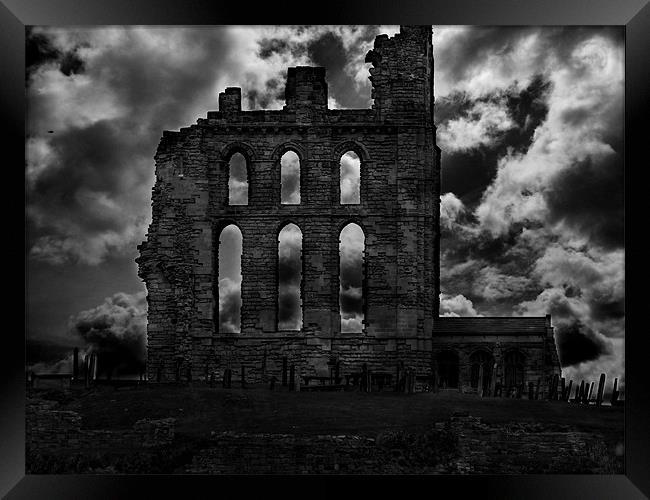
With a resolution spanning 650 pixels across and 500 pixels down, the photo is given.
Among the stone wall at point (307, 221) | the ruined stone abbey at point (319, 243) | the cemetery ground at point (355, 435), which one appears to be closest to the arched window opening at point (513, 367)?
the ruined stone abbey at point (319, 243)

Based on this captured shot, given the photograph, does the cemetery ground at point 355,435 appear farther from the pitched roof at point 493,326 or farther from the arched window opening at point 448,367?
the pitched roof at point 493,326

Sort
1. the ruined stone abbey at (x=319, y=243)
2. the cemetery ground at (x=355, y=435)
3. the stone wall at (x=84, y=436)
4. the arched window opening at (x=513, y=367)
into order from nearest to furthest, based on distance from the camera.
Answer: the cemetery ground at (x=355, y=435) < the stone wall at (x=84, y=436) < the ruined stone abbey at (x=319, y=243) < the arched window opening at (x=513, y=367)

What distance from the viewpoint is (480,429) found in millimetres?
31281

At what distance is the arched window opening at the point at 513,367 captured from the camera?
123 ft

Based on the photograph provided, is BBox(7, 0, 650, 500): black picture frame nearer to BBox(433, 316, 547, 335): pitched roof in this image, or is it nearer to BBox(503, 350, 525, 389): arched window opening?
BBox(503, 350, 525, 389): arched window opening

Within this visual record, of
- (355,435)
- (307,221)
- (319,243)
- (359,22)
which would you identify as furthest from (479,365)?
(359,22)

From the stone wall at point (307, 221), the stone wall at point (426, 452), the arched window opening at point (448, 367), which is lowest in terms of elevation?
the stone wall at point (426, 452)

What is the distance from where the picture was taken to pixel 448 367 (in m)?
38.0

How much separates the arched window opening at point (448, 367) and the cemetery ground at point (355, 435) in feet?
17.7

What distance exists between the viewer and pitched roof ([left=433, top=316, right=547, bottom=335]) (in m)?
37.9

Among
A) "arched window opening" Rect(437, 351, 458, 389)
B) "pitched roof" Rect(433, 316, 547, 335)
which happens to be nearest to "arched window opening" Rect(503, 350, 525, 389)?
"pitched roof" Rect(433, 316, 547, 335)

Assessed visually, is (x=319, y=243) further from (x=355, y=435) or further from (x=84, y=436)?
(x=84, y=436)

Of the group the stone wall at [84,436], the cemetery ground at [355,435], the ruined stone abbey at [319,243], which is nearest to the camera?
the cemetery ground at [355,435]

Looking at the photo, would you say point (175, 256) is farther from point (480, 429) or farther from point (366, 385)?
point (480, 429)
